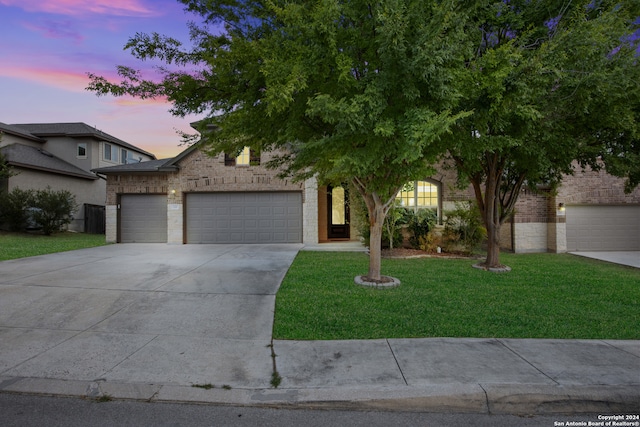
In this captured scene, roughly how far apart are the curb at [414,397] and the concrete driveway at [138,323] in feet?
0.52

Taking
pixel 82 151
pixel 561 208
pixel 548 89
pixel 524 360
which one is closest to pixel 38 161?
pixel 82 151

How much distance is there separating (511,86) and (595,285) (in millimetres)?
5060

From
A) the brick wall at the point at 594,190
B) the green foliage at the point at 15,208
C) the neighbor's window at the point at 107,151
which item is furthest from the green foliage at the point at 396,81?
the neighbor's window at the point at 107,151

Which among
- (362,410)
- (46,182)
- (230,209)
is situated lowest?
(362,410)

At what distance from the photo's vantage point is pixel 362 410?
308cm

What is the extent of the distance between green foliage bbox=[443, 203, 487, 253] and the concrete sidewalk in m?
8.64

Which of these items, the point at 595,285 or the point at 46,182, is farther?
the point at 46,182

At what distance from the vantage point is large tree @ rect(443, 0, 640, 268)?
222 inches

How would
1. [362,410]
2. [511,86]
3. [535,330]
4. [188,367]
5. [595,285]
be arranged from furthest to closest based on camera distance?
[595,285] < [511,86] < [535,330] < [188,367] < [362,410]

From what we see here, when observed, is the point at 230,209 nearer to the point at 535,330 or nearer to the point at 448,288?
the point at 448,288

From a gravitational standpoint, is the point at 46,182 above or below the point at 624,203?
above

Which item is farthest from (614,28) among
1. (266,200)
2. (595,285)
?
(266,200)

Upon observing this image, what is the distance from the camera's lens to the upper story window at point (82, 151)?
25.3 metres

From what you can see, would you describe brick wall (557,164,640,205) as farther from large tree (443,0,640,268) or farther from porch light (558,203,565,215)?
large tree (443,0,640,268)
